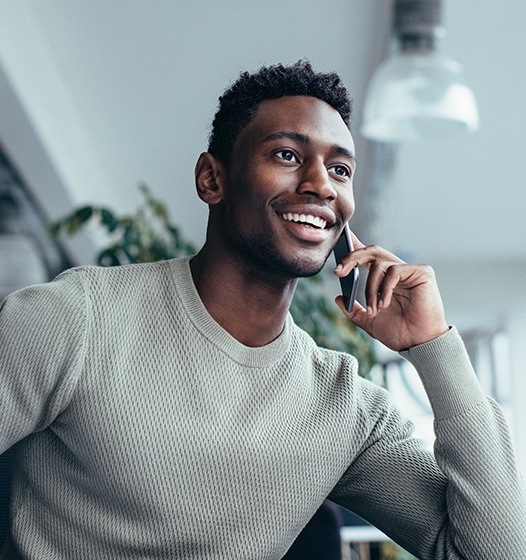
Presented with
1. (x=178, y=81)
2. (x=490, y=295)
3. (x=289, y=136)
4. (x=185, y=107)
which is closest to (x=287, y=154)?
(x=289, y=136)

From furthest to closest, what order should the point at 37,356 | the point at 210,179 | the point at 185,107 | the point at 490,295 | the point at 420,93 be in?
the point at 490,295 < the point at 185,107 < the point at 420,93 < the point at 210,179 < the point at 37,356

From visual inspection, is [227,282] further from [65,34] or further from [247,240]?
[65,34]

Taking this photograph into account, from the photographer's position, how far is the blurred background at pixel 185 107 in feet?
13.0

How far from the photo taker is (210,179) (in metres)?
1.41

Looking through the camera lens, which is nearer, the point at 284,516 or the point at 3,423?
the point at 3,423

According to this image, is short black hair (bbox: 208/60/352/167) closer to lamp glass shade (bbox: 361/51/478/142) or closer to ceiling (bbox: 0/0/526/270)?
lamp glass shade (bbox: 361/51/478/142)

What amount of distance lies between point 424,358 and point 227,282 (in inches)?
12.2

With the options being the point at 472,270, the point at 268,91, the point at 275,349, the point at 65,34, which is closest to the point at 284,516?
the point at 275,349

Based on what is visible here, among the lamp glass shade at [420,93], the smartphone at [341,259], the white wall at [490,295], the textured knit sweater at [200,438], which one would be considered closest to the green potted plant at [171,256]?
the lamp glass shade at [420,93]

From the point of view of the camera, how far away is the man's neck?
1327 mm

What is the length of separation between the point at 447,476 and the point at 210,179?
0.54 metres

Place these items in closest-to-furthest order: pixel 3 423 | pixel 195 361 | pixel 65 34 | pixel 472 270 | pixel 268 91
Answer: pixel 3 423
pixel 195 361
pixel 268 91
pixel 65 34
pixel 472 270

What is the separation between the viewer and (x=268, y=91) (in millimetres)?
1370

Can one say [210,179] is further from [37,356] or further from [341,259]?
[37,356]
